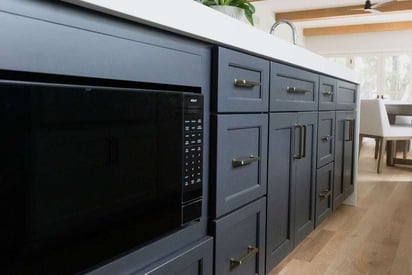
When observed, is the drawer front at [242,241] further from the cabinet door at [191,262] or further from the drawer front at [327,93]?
the drawer front at [327,93]

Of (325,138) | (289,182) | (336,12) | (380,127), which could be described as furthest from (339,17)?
(289,182)

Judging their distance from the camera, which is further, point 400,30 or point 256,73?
point 400,30

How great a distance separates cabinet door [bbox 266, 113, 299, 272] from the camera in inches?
59.8

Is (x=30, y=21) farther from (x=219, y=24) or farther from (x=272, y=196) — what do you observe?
(x=272, y=196)

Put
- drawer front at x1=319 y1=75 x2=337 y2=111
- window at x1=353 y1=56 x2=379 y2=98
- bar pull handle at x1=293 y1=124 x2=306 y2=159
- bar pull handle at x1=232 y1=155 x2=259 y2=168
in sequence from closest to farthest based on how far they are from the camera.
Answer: bar pull handle at x1=232 y1=155 x2=259 y2=168 < bar pull handle at x1=293 y1=124 x2=306 y2=159 < drawer front at x1=319 y1=75 x2=337 y2=111 < window at x1=353 y1=56 x2=379 y2=98

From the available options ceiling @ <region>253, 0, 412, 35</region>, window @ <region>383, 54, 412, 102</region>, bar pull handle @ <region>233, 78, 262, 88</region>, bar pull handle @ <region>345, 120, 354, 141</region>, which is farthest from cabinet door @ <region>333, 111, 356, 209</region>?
window @ <region>383, 54, 412, 102</region>

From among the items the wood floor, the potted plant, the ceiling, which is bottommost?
the wood floor

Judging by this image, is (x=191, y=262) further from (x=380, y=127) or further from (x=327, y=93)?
(x=380, y=127)

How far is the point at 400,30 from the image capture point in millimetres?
7410

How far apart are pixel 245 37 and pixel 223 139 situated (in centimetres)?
34

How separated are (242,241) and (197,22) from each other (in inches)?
28.4

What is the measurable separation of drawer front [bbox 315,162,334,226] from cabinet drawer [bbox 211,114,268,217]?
780 mm

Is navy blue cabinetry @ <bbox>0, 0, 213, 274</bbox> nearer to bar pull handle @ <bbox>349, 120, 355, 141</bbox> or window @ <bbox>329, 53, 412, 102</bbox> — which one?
bar pull handle @ <bbox>349, 120, 355, 141</bbox>

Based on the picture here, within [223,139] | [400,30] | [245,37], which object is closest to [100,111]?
[223,139]
